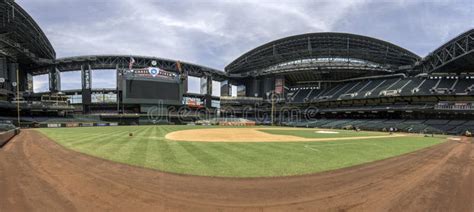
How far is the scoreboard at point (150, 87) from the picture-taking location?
221 ft

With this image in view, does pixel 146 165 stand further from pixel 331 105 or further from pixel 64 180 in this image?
pixel 331 105

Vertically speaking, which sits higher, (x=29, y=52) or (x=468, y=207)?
(x=29, y=52)

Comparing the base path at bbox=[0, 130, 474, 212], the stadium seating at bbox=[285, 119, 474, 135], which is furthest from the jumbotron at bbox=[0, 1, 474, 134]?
the base path at bbox=[0, 130, 474, 212]

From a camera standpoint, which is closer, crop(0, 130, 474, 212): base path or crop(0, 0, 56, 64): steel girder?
crop(0, 130, 474, 212): base path

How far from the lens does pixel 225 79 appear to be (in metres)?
89.2

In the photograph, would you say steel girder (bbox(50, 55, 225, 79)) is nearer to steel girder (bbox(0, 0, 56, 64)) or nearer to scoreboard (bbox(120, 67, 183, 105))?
steel girder (bbox(0, 0, 56, 64))

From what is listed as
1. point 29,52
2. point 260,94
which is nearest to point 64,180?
point 29,52

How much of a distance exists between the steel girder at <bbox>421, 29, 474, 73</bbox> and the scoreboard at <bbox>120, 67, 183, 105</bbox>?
63.6 metres

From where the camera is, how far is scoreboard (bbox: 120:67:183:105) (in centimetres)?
6738

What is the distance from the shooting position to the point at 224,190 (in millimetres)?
6652

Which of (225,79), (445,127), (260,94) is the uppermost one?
(225,79)

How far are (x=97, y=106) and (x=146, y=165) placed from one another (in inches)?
3026

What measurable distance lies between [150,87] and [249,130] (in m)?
42.6

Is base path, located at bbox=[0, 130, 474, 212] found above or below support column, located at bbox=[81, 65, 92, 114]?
below
